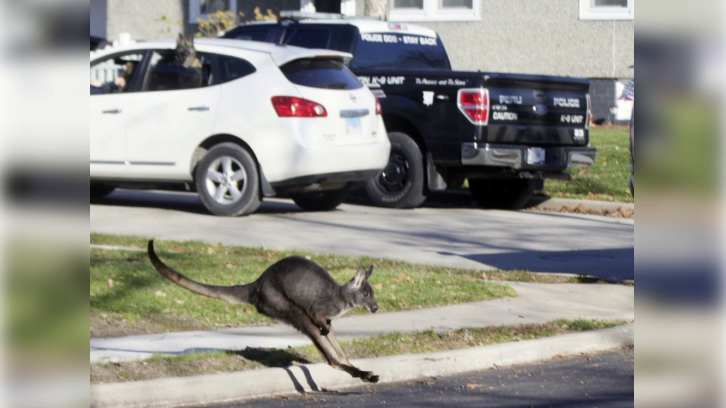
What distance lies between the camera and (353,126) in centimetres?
1259

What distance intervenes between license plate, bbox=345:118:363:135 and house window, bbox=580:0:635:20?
1094 cm

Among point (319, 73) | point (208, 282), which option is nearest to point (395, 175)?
point (319, 73)

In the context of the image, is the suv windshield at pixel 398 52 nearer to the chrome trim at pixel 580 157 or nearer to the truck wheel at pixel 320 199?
the truck wheel at pixel 320 199

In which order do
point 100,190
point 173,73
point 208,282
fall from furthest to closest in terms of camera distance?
1. point 100,190
2. point 173,73
3. point 208,282

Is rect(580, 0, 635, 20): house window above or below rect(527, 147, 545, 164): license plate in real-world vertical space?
above

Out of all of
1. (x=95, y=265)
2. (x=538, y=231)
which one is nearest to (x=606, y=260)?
(x=538, y=231)

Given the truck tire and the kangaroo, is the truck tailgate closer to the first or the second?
the truck tire

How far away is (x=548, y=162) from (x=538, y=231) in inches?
53.9

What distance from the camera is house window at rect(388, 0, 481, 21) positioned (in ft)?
75.9

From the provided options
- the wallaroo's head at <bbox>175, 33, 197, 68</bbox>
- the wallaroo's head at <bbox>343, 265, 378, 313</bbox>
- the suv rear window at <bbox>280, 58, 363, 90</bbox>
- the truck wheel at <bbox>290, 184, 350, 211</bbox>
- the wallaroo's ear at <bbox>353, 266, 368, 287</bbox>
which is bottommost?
the truck wheel at <bbox>290, 184, 350, 211</bbox>

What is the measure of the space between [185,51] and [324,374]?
24.9 ft

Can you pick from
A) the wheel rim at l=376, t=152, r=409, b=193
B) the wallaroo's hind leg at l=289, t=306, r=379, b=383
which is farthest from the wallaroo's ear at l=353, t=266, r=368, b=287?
the wheel rim at l=376, t=152, r=409, b=193

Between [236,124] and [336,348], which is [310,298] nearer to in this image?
[336,348]

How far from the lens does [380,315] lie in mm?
7680
